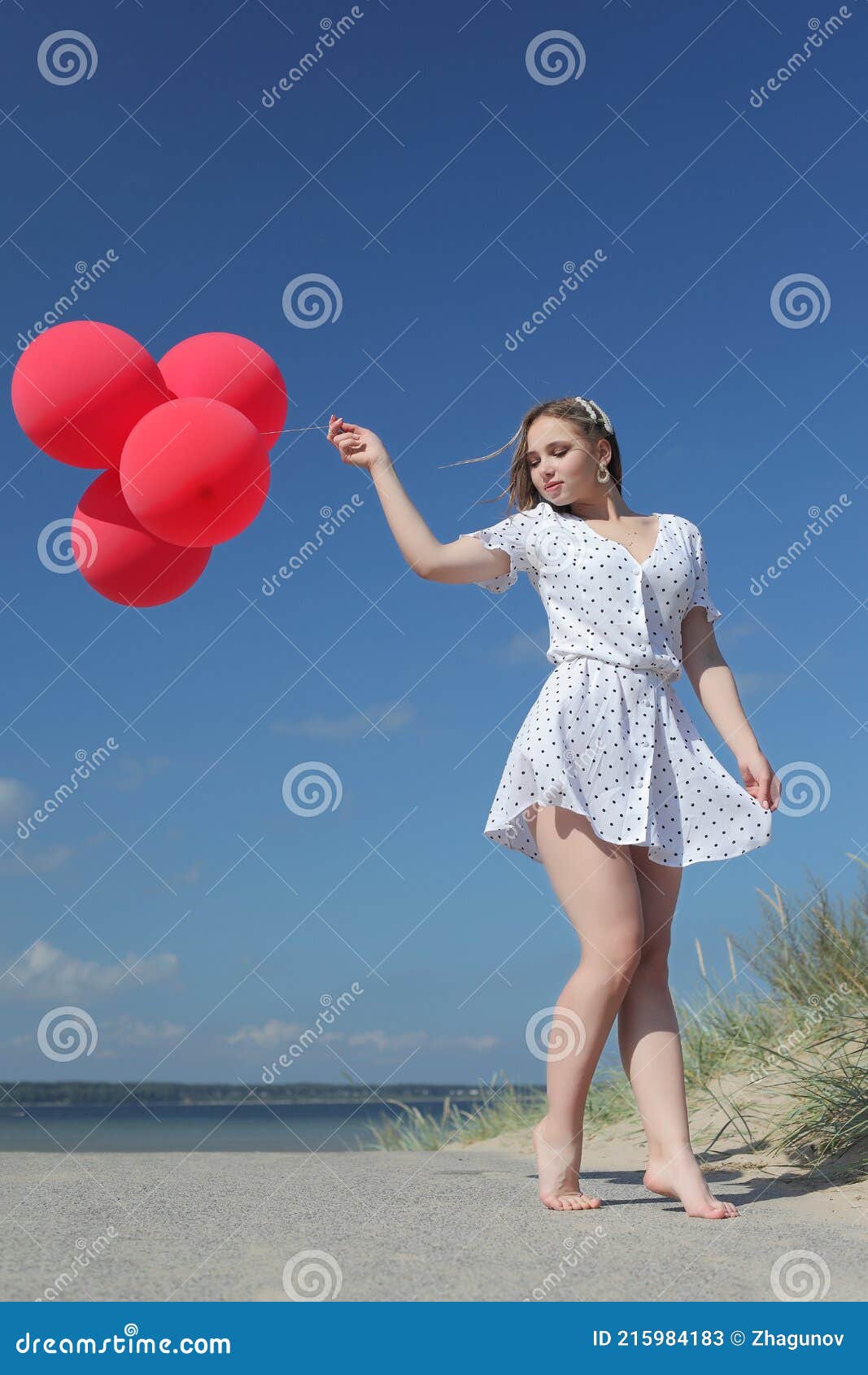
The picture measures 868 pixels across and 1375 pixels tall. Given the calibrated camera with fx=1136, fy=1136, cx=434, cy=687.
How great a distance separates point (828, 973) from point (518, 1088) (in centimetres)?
189

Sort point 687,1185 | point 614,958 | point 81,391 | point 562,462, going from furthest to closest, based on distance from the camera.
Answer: point 81,391
point 562,462
point 614,958
point 687,1185

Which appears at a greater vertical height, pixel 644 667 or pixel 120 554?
pixel 644 667

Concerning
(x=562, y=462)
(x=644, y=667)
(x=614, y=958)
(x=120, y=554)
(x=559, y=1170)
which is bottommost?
(x=559, y=1170)

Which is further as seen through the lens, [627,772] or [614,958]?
[627,772]

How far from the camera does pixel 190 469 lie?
2.91 metres

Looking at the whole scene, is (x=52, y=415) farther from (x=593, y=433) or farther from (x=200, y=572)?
(x=593, y=433)

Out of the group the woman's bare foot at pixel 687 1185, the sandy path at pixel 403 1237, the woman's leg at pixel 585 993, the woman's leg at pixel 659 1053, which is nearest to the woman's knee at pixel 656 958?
the woman's leg at pixel 659 1053

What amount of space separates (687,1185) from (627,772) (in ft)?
3.08

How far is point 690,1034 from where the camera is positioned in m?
5.02

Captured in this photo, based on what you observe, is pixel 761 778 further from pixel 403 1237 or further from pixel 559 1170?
pixel 403 1237

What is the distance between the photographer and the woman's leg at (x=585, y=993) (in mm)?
2631

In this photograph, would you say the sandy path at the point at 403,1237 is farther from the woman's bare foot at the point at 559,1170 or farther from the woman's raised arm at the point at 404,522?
the woman's raised arm at the point at 404,522

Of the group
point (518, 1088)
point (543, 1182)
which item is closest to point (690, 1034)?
point (518, 1088)

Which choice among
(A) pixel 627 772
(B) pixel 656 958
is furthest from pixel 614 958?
(A) pixel 627 772
